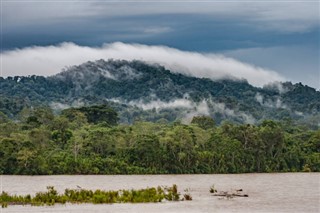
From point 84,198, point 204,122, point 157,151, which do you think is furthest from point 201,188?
point 204,122

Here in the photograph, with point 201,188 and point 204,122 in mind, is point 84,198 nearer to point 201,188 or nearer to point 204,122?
point 201,188

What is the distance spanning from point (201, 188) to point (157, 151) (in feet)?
51.3

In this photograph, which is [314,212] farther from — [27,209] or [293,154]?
[293,154]

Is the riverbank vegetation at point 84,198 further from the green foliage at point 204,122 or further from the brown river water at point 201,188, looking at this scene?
the green foliage at point 204,122

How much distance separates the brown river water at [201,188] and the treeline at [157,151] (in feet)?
7.14

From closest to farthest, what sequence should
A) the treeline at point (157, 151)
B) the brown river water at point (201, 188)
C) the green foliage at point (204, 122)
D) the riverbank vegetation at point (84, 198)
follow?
the brown river water at point (201, 188) < the riverbank vegetation at point (84, 198) < the treeline at point (157, 151) < the green foliage at point (204, 122)

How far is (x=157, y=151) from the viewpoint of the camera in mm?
57406

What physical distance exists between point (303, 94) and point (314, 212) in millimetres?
170956

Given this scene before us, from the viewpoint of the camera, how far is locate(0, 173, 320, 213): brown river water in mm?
30266

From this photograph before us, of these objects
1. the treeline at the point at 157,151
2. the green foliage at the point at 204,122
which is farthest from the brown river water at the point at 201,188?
the green foliage at the point at 204,122

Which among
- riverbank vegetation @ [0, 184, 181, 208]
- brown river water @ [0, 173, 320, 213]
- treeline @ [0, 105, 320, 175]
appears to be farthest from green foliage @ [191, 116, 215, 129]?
riverbank vegetation @ [0, 184, 181, 208]

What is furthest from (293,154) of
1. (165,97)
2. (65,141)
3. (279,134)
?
(165,97)

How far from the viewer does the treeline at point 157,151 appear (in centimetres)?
5394

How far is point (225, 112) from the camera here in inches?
5960
